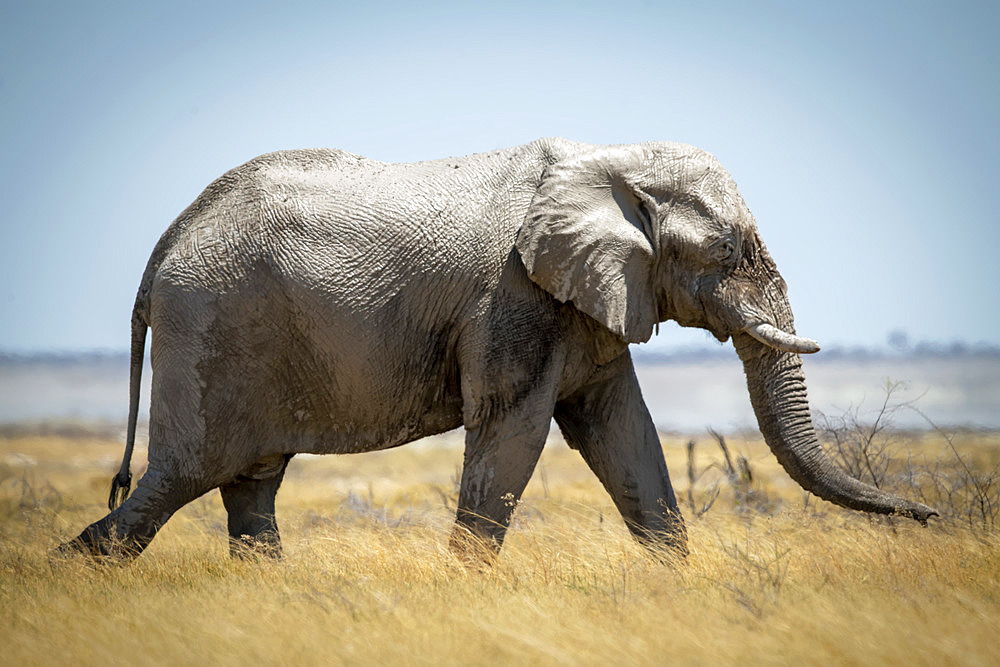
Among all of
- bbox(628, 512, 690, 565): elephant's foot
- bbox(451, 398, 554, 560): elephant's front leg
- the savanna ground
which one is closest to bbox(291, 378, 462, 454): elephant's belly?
bbox(451, 398, 554, 560): elephant's front leg

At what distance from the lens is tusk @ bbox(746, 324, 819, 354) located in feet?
24.4

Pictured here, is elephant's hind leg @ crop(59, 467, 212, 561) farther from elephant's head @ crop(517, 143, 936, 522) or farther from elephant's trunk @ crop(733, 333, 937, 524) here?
elephant's trunk @ crop(733, 333, 937, 524)

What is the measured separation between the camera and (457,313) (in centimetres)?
759

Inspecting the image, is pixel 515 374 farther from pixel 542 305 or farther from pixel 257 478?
pixel 257 478

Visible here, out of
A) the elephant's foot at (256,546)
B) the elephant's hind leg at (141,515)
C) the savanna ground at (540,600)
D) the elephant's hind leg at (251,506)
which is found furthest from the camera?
the elephant's hind leg at (251,506)

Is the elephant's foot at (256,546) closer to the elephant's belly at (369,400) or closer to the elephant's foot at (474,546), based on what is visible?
the elephant's belly at (369,400)

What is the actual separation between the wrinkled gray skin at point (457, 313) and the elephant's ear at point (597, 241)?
0.01 m

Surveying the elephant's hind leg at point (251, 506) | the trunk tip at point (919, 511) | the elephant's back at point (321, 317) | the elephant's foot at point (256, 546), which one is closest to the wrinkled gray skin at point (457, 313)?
the elephant's back at point (321, 317)

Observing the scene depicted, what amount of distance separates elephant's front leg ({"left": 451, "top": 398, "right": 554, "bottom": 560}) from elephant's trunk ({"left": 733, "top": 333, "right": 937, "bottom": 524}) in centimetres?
151

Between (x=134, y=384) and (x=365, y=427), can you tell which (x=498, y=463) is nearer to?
(x=365, y=427)

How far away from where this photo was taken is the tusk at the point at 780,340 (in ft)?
24.4

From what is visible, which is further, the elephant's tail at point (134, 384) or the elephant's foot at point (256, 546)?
the elephant's tail at point (134, 384)

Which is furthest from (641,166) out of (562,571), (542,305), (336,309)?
(562,571)

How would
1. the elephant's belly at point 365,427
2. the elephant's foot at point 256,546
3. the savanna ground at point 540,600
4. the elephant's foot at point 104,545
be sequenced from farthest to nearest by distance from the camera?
the elephant's foot at point 256,546 → the elephant's belly at point 365,427 → the elephant's foot at point 104,545 → the savanna ground at point 540,600
